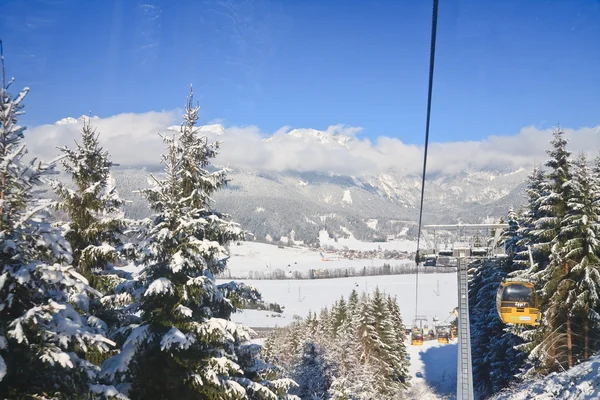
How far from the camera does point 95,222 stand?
12.2m

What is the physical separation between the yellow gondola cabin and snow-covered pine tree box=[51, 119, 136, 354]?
600 inches

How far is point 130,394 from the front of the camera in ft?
33.4

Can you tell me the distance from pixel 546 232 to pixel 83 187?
1970 centimetres

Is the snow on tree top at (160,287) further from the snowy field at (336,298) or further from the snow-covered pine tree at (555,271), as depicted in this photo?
the snowy field at (336,298)

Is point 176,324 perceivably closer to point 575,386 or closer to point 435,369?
point 575,386

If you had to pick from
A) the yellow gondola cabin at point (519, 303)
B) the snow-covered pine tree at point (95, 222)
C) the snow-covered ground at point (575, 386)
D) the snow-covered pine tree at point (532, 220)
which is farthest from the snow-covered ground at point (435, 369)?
the snow-covered pine tree at point (95, 222)

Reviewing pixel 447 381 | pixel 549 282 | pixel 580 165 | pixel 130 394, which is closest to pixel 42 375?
pixel 130 394

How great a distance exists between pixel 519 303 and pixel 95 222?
54.9 feet

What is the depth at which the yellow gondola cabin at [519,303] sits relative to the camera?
1897 centimetres

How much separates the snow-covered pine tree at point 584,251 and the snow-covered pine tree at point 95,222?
18605 mm

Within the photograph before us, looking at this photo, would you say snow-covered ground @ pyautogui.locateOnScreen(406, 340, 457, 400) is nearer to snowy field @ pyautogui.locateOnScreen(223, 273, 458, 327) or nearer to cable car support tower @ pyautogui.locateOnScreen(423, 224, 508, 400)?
cable car support tower @ pyautogui.locateOnScreen(423, 224, 508, 400)

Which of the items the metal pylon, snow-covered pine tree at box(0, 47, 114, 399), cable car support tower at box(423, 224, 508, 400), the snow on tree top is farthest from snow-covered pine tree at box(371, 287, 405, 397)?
snow-covered pine tree at box(0, 47, 114, 399)

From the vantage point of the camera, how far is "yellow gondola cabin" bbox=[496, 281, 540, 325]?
18969 mm

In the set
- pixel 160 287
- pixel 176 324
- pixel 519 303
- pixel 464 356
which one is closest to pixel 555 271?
pixel 519 303
